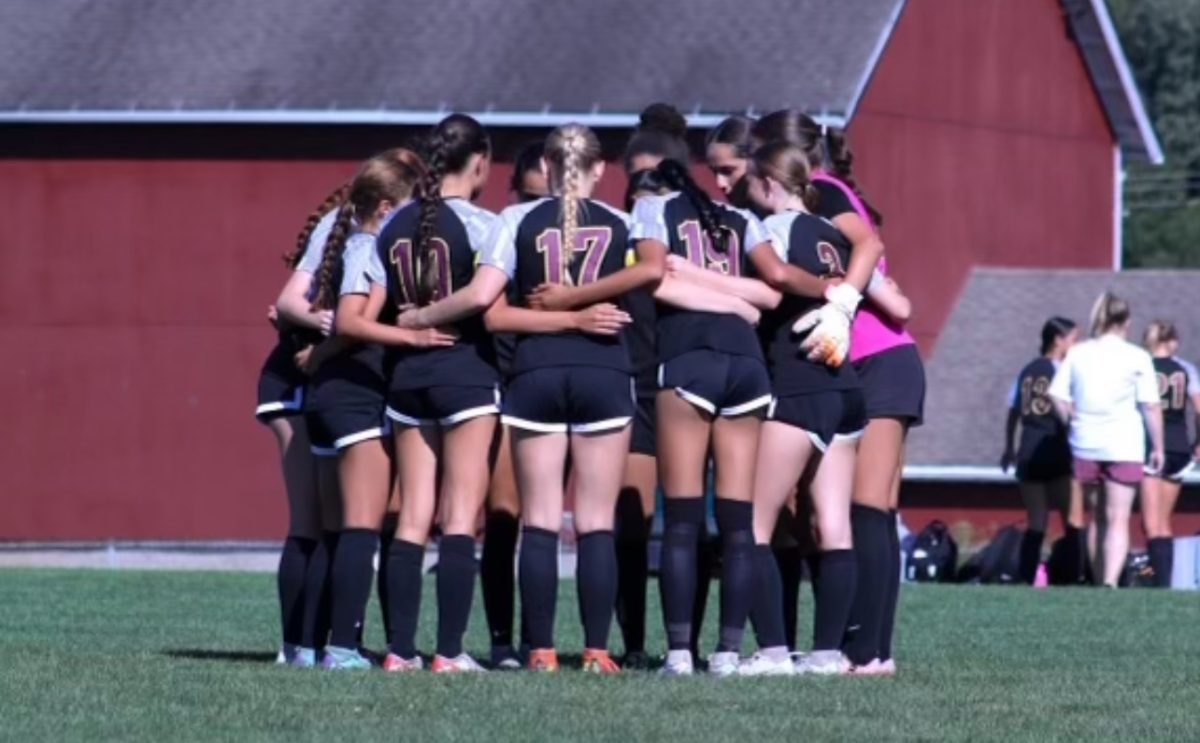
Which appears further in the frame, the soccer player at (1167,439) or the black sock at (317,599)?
the soccer player at (1167,439)

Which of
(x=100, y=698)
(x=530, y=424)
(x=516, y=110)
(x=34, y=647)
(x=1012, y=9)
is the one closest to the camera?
(x=100, y=698)

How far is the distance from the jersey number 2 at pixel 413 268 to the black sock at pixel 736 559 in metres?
1.26

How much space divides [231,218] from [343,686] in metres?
18.0

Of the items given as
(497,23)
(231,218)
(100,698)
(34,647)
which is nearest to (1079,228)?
(497,23)

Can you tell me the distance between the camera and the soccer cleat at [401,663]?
33.7 ft

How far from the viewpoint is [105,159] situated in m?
27.2

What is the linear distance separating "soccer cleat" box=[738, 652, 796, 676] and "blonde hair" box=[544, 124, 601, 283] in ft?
5.08

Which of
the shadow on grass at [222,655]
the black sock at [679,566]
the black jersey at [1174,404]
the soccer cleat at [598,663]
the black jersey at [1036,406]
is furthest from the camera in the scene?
the black jersey at [1036,406]

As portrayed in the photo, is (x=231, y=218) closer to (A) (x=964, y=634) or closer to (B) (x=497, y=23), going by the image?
(B) (x=497, y=23)

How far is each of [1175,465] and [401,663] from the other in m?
11.9

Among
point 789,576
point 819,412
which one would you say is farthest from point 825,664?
point 819,412

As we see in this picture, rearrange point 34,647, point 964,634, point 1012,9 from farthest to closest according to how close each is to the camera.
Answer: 1. point 1012,9
2. point 964,634
3. point 34,647

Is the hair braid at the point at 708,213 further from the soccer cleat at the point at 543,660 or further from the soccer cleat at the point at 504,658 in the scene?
the soccer cleat at the point at 504,658

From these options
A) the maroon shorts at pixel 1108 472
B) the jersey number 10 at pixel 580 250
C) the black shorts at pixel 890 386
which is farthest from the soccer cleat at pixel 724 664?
the maroon shorts at pixel 1108 472
